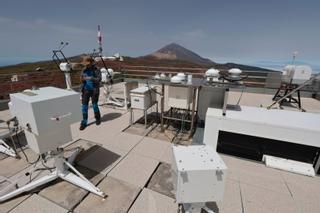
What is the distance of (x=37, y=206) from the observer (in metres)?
1.40

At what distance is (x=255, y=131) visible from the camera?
200 cm

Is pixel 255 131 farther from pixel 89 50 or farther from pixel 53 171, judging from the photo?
pixel 89 50

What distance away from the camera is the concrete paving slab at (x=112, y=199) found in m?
1.38

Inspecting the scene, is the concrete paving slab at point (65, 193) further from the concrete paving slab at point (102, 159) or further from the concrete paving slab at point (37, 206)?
the concrete paving slab at point (102, 159)

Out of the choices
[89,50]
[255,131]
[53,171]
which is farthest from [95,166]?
[89,50]

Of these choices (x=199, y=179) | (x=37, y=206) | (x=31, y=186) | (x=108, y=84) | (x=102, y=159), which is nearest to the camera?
(x=199, y=179)

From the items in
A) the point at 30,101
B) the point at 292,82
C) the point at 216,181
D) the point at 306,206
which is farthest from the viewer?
the point at 292,82

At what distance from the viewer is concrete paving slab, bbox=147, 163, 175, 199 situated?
160cm

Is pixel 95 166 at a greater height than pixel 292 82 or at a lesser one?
lesser

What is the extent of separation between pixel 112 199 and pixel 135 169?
1.53ft

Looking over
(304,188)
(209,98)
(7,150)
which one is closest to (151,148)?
(209,98)

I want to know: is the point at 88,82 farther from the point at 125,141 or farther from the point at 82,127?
the point at 125,141

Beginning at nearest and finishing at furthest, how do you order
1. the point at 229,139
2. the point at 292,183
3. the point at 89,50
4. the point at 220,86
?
1. the point at 292,183
2. the point at 220,86
3. the point at 229,139
4. the point at 89,50

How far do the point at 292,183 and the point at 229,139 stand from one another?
2.90 ft
